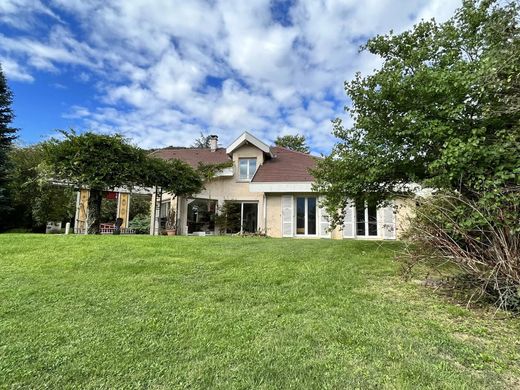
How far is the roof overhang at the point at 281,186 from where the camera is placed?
1835cm

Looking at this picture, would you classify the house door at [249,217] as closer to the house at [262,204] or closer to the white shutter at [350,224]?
the house at [262,204]

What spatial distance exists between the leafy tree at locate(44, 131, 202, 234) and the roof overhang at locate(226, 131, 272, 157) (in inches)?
272

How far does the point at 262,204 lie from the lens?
1959cm

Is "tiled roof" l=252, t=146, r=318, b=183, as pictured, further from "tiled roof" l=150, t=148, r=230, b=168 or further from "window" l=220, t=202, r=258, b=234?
"tiled roof" l=150, t=148, r=230, b=168

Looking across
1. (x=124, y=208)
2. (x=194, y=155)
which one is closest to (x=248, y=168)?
(x=194, y=155)

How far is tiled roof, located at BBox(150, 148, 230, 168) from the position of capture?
75.3 feet

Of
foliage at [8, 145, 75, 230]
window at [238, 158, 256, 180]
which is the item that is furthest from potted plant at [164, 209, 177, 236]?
foliage at [8, 145, 75, 230]

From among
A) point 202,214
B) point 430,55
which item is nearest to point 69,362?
point 430,55

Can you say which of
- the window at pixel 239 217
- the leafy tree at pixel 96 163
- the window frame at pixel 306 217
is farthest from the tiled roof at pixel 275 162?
the leafy tree at pixel 96 163

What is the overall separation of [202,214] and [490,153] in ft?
56.3

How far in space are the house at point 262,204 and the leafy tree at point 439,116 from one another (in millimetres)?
7869

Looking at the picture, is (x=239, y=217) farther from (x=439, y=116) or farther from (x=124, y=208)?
(x=439, y=116)

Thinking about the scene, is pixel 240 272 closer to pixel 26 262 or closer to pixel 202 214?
pixel 26 262

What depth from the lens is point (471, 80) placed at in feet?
19.7
